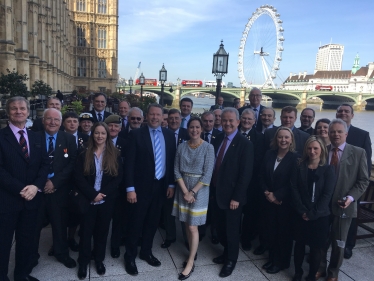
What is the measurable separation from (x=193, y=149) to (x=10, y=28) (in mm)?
18744

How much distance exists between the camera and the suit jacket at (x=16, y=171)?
275 centimetres

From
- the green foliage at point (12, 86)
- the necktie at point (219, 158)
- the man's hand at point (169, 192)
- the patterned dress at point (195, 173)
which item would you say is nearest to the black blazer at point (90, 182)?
the man's hand at point (169, 192)

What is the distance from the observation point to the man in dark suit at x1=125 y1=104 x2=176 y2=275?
342 centimetres

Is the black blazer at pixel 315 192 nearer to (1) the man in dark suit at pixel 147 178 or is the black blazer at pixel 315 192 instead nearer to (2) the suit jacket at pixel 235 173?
(2) the suit jacket at pixel 235 173

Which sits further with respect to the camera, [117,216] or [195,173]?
[117,216]

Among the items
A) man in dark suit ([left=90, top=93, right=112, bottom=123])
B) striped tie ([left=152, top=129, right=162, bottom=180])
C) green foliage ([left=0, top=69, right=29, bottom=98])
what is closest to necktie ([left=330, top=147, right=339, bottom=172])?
striped tie ([left=152, top=129, right=162, bottom=180])

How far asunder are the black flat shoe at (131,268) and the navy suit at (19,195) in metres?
1.03

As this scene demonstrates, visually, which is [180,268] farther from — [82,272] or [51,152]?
[51,152]

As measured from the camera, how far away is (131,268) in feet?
11.1

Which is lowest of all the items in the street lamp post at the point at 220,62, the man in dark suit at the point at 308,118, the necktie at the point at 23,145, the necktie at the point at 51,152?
the necktie at the point at 51,152

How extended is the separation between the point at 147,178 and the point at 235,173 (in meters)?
1.03

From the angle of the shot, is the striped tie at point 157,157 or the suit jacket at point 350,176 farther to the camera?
the striped tie at point 157,157

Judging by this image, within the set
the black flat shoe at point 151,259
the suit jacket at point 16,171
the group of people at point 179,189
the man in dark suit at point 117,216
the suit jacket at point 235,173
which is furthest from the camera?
the man in dark suit at point 117,216

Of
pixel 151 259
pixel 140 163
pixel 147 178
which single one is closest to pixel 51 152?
pixel 140 163
